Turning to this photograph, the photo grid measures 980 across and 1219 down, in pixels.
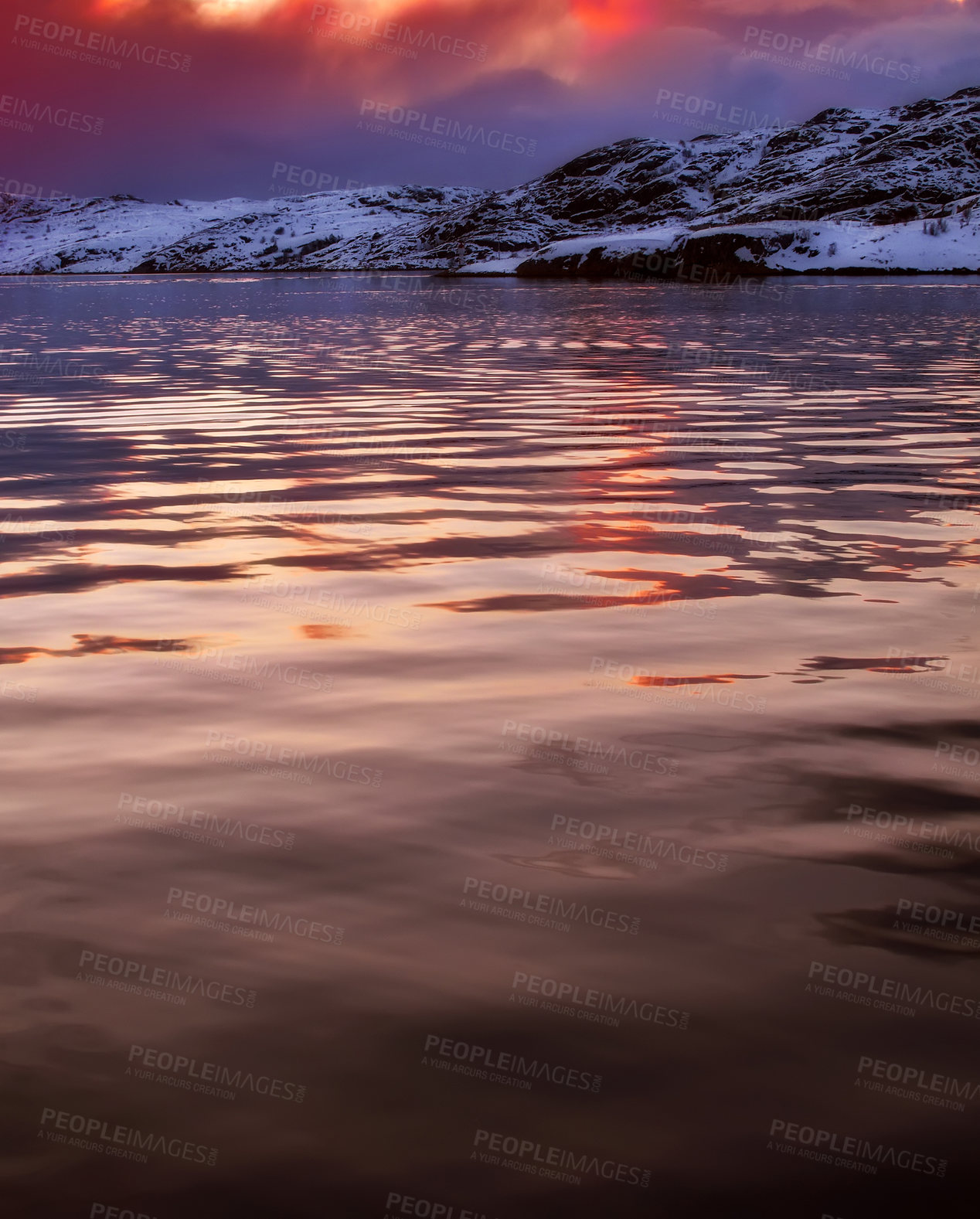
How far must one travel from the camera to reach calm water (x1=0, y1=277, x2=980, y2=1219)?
3.30m

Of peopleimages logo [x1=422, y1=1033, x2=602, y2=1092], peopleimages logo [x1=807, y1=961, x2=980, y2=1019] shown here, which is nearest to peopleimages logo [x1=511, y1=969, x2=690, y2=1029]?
peopleimages logo [x1=422, y1=1033, x2=602, y2=1092]

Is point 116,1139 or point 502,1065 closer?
point 116,1139

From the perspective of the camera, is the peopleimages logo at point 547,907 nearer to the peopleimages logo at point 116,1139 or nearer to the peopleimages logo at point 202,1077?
the peopleimages logo at point 202,1077

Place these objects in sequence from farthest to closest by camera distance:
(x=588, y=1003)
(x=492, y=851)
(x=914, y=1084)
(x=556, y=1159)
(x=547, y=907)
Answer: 1. (x=492, y=851)
2. (x=547, y=907)
3. (x=588, y=1003)
4. (x=914, y=1084)
5. (x=556, y=1159)

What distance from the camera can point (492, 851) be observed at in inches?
196

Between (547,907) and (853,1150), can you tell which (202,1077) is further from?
(853,1150)

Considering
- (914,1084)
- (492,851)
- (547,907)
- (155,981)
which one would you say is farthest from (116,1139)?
(914,1084)

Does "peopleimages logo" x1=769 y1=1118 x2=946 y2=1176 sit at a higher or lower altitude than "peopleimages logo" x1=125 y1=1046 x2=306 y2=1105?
lower

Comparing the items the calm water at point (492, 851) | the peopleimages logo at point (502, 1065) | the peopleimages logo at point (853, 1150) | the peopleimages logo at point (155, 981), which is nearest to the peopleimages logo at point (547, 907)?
the calm water at point (492, 851)

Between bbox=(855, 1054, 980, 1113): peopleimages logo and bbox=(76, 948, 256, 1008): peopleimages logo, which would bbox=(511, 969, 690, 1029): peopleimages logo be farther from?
bbox=(76, 948, 256, 1008): peopleimages logo

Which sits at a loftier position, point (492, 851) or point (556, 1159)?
point (492, 851)

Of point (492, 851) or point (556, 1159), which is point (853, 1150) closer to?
point (556, 1159)

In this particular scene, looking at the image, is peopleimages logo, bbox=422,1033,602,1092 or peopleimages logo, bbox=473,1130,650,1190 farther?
peopleimages logo, bbox=422,1033,602,1092

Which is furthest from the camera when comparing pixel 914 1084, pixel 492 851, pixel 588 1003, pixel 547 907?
pixel 492 851
